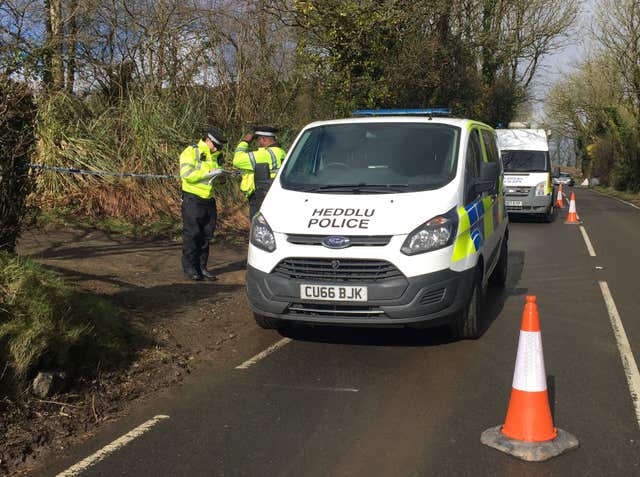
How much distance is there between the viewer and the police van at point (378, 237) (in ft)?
19.1

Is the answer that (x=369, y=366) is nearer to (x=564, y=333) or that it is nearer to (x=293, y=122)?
(x=564, y=333)

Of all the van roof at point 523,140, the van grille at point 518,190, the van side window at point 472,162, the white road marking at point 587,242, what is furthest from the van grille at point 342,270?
the van roof at point 523,140

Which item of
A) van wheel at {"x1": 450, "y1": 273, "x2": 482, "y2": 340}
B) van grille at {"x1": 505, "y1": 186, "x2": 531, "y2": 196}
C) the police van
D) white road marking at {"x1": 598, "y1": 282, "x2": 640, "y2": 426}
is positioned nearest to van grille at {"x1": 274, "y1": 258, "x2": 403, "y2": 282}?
the police van

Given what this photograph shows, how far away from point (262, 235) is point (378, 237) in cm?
105

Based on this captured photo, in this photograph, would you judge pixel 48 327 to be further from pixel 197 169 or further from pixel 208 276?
pixel 208 276

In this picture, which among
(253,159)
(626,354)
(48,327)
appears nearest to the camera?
(48,327)

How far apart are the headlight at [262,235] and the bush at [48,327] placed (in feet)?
4.38

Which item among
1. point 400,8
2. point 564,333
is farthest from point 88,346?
point 400,8

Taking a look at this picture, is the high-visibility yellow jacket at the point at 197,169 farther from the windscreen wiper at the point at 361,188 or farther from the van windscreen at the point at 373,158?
the windscreen wiper at the point at 361,188

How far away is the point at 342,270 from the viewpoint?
5.88 m

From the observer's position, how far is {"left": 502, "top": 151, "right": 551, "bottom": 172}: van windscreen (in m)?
19.3

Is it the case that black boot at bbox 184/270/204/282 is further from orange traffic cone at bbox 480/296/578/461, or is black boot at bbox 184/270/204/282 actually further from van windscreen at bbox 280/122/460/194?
orange traffic cone at bbox 480/296/578/461

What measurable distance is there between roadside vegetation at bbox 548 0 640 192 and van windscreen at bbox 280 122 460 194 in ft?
110

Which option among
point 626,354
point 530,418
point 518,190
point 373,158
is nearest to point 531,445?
point 530,418
